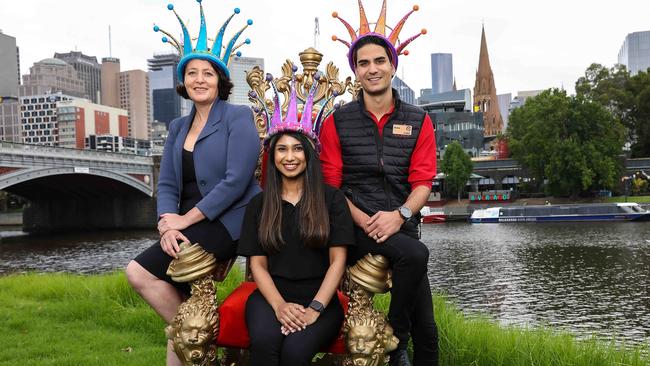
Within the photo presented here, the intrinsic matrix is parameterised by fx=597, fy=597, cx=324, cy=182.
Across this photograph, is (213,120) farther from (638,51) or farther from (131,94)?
(131,94)

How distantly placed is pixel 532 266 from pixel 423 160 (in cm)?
1679

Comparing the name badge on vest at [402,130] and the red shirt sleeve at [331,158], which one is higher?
the name badge on vest at [402,130]

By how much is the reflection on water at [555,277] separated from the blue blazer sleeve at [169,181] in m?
6.91

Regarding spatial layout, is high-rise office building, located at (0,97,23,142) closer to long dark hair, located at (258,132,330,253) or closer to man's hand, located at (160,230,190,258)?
man's hand, located at (160,230,190,258)

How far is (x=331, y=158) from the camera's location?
12.6ft

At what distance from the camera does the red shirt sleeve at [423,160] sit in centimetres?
375

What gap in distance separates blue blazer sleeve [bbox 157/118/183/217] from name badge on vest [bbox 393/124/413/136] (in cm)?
145

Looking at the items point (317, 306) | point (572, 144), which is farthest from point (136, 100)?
point (317, 306)

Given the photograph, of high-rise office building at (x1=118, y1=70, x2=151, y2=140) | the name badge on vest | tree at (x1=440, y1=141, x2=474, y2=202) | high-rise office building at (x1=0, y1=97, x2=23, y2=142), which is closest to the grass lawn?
tree at (x1=440, y1=141, x2=474, y2=202)

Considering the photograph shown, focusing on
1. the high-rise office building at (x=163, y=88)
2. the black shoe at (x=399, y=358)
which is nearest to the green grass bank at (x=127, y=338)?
the black shoe at (x=399, y=358)

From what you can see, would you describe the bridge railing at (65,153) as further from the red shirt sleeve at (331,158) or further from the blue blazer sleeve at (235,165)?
the red shirt sleeve at (331,158)

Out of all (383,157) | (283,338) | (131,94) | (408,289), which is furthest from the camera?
(131,94)

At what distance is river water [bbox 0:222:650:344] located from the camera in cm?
1265

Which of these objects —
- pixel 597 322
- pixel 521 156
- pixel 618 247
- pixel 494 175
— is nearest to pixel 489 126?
pixel 494 175
